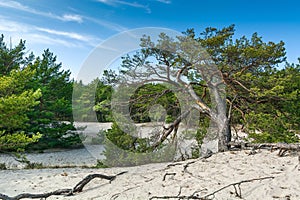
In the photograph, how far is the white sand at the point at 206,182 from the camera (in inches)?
112

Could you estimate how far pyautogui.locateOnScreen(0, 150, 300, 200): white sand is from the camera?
284cm

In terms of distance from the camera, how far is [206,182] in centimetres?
334

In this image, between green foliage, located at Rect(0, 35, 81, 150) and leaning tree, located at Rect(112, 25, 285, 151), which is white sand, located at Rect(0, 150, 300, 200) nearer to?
leaning tree, located at Rect(112, 25, 285, 151)

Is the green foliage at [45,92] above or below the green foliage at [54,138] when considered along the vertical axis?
above

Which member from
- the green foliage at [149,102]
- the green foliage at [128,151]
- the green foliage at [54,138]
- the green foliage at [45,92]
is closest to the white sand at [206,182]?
the green foliage at [128,151]

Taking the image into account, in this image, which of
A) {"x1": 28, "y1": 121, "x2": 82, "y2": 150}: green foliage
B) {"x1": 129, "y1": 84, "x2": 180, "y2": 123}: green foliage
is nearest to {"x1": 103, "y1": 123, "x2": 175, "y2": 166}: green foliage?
{"x1": 129, "y1": 84, "x2": 180, "y2": 123}: green foliage

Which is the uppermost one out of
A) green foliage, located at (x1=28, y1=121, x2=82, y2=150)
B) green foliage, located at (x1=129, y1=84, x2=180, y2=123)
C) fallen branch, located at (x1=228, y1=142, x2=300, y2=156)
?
green foliage, located at (x1=129, y1=84, x2=180, y2=123)

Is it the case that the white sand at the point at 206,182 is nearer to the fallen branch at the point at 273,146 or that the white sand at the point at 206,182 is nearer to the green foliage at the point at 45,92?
the fallen branch at the point at 273,146

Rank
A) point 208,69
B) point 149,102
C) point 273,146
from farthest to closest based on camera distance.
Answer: point 149,102, point 208,69, point 273,146

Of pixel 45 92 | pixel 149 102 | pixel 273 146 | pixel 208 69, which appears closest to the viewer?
pixel 273 146

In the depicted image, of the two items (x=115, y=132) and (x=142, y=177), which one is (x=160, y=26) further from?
(x=142, y=177)

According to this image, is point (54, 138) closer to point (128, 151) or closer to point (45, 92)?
point (45, 92)

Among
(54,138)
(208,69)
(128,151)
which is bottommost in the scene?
(54,138)

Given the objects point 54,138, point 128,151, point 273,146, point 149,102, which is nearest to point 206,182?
point 273,146
